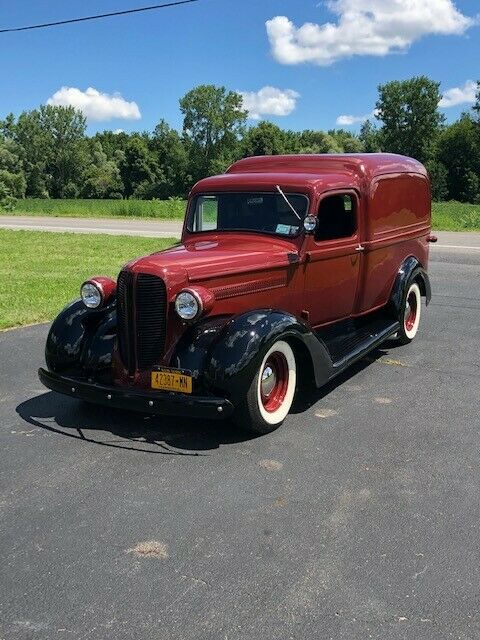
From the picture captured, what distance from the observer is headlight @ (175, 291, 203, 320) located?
4195mm

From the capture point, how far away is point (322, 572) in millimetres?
2773

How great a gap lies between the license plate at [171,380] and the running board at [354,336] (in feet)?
4.31

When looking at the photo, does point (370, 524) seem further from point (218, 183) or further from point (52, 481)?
point (218, 183)

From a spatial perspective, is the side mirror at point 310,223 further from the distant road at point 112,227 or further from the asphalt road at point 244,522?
the distant road at point 112,227

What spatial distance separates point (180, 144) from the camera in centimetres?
8756

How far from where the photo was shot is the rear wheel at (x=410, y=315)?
6.78 m

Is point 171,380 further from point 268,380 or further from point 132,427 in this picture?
point 268,380

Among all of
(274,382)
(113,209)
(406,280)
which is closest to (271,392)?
(274,382)

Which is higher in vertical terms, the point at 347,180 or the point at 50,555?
the point at 347,180

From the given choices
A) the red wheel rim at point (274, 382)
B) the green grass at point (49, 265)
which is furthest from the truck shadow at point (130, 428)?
the green grass at point (49, 265)

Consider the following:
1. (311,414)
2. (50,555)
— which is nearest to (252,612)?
(50,555)

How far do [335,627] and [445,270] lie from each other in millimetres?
11638

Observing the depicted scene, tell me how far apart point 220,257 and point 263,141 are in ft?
271

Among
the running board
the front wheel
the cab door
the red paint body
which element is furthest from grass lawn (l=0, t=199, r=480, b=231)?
the front wheel
